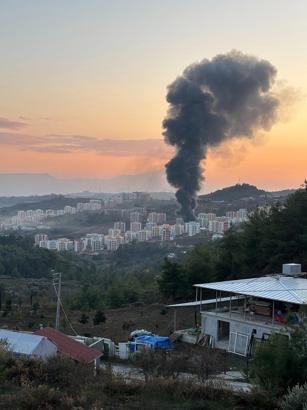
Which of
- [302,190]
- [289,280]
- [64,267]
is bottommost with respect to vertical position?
[64,267]

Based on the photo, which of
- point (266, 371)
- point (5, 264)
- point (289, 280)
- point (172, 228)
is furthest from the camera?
point (172, 228)

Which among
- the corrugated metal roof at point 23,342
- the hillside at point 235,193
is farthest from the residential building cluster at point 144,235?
the corrugated metal roof at point 23,342

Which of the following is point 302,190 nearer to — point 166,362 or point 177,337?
point 177,337

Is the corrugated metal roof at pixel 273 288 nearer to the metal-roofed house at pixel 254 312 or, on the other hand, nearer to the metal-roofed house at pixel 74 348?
the metal-roofed house at pixel 254 312

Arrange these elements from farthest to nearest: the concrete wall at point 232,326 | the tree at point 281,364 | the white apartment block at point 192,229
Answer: the white apartment block at point 192,229 < the concrete wall at point 232,326 < the tree at point 281,364

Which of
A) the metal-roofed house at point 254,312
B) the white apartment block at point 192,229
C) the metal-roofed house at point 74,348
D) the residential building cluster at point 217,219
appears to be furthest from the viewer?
the residential building cluster at point 217,219

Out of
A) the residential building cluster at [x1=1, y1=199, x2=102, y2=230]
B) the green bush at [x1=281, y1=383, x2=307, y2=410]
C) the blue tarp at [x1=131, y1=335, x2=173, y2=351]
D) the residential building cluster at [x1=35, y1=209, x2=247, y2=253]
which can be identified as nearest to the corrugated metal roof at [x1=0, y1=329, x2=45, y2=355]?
the blue tarp at [x1=131, y1=335, x2=173, y2=351]

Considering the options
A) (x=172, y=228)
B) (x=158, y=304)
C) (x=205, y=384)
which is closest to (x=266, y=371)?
(x=205, y=384)

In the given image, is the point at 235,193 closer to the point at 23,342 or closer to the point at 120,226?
the point at 120,226

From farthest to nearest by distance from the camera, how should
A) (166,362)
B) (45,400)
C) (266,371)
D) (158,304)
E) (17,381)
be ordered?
1. (158,304)
2. (166,362)
3. (266,371)
4. (17,381)
5. (45,400)
